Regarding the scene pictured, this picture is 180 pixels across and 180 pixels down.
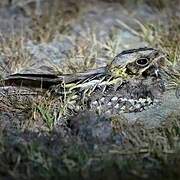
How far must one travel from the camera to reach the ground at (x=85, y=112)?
→ 2414mm

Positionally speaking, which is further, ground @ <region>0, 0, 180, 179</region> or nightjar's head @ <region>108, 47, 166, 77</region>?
nightjar's head @ <region>108, 47, 166, 77</region>

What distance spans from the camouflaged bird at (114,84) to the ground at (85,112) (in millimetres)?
75

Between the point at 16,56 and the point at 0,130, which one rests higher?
the point at 16,56

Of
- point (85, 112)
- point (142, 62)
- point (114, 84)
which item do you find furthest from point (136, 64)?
point (85, 112)

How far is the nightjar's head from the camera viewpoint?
3107mm

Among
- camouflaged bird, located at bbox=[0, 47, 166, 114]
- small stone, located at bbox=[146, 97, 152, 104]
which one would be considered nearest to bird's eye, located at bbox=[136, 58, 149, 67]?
camouflaged bird, located at bbox=[0, 47, 166, 114]

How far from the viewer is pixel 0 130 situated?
108 inches

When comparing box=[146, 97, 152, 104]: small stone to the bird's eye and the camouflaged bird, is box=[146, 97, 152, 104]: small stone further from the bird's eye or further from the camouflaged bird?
the bird's eye

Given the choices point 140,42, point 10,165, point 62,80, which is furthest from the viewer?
point 140,42

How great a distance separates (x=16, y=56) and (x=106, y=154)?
137cm

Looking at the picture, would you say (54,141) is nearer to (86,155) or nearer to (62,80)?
(86,155)

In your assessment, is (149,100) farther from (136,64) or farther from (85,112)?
(85,112)

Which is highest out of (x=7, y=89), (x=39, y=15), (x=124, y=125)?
(x=39, y=15)

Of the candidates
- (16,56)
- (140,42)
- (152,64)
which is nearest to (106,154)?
(152,64)
